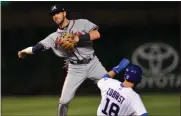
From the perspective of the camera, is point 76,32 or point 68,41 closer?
point 68,41

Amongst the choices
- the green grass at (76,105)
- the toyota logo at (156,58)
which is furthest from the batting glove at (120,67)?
the toyota logo at (156,58)

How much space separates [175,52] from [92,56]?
24.9ft

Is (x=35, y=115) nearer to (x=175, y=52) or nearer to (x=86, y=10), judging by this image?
(x=175, y=52)

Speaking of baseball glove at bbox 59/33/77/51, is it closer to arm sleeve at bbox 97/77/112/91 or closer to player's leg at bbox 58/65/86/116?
player's leg at bbox 58/65/86/116

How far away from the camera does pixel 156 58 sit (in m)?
15.6

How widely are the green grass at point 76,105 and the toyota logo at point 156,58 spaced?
0.86m

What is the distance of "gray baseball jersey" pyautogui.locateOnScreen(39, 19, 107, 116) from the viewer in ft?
27.7

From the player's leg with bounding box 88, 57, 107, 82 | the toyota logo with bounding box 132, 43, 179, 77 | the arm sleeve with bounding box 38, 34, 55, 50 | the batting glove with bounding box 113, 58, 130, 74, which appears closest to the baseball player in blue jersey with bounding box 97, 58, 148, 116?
the batting glove with bounding box 113, 58, 130, 74

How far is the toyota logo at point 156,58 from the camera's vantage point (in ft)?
51.2

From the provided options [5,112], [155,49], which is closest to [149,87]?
[155,49]

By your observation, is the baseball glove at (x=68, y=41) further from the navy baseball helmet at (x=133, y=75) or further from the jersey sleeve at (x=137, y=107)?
the jersey sleeve at (x=137, y=107)

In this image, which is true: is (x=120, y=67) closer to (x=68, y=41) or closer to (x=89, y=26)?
(x=68, y=41)

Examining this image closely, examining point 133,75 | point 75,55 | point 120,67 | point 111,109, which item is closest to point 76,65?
point 75,55

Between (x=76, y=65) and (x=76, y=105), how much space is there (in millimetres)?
4622
